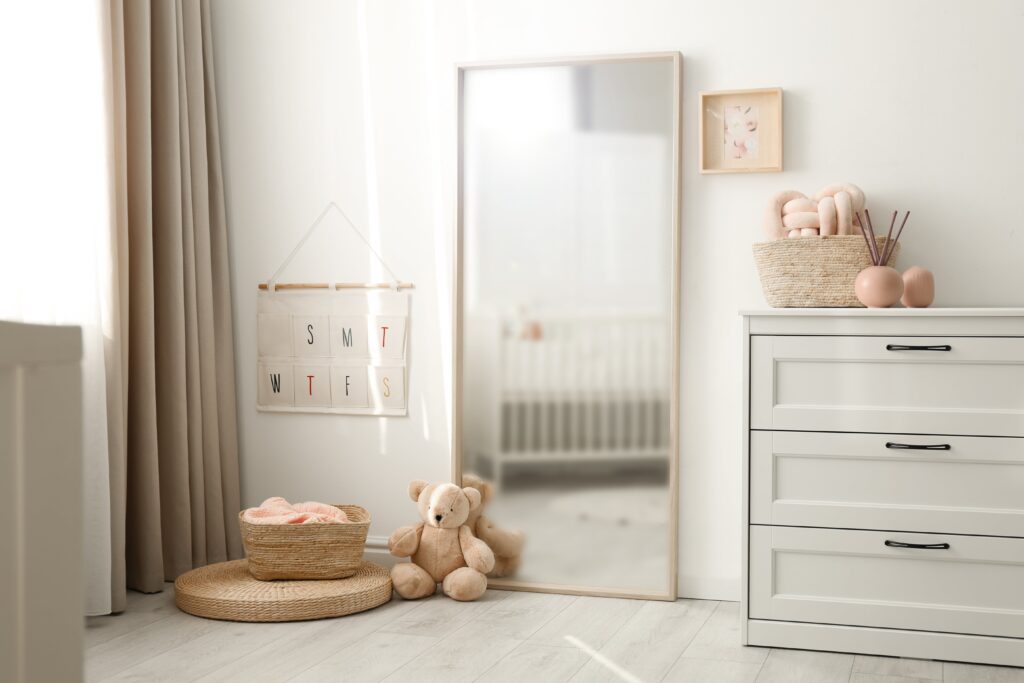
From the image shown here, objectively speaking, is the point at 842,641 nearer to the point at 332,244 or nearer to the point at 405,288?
the point at 405,288

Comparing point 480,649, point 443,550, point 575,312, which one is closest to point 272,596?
point 443,550

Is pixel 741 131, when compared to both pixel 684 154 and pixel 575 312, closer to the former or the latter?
pixel 684 154

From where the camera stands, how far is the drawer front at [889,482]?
84.7 inches

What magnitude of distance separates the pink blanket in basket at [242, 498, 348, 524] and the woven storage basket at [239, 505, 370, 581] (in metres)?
0.03

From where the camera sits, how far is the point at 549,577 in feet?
9.10

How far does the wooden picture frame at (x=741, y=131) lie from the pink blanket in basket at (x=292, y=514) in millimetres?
1382

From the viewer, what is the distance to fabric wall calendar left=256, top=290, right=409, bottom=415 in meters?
2.96

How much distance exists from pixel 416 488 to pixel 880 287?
1.35 meters

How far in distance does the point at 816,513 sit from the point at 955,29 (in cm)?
130

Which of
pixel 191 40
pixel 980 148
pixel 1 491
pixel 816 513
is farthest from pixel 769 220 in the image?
pixel 1 491

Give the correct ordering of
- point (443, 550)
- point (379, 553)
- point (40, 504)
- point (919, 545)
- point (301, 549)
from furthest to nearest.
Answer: point (379, 553) < point (443, 550) < point (301, 549) < point (919, 545) < point (40, 504)

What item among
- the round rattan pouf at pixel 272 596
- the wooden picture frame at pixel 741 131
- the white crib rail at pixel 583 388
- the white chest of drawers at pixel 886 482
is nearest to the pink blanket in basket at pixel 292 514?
the round rattan pouf at pixel 272 596

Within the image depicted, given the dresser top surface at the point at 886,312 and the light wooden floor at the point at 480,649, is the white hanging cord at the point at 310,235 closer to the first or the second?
the light wooden floor at the point at 480,649

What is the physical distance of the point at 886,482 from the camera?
7.29 ft
